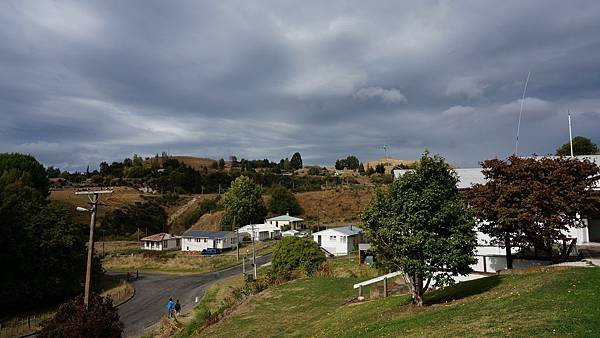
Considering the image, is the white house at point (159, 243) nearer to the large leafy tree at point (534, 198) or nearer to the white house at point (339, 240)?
the white house at point (339, 240)

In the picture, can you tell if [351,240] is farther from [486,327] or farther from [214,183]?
[214,183]

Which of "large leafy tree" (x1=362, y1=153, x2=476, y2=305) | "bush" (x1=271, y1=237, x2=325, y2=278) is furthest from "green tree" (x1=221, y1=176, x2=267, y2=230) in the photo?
"large leafy tree" (x1=362, y1=153, x2=476, y2=305)

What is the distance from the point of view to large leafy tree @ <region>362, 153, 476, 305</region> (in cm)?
1460

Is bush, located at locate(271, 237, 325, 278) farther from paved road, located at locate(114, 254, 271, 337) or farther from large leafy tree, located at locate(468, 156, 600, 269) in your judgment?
large leafy tree, located at locate(468, 156, 600, 269)

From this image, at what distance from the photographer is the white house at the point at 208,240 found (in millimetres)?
74250

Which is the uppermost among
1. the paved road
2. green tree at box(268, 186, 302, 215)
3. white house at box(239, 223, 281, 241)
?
green tree at box(268, 186, 302, 215)

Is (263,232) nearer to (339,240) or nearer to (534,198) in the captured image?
(339,240)

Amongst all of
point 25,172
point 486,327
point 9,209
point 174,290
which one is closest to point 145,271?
point 174,290

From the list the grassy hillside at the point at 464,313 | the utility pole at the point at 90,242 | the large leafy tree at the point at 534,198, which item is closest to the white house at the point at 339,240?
the grassy hillside at the point at 464,313

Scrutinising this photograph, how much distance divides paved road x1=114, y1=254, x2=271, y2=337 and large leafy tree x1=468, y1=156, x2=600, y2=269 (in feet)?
83.3

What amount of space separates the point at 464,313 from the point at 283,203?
94.1 m

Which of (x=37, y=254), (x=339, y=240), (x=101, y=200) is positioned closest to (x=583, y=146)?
(x=339, y=240)

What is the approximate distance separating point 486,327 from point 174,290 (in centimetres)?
4127

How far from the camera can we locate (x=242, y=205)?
9488 cm
